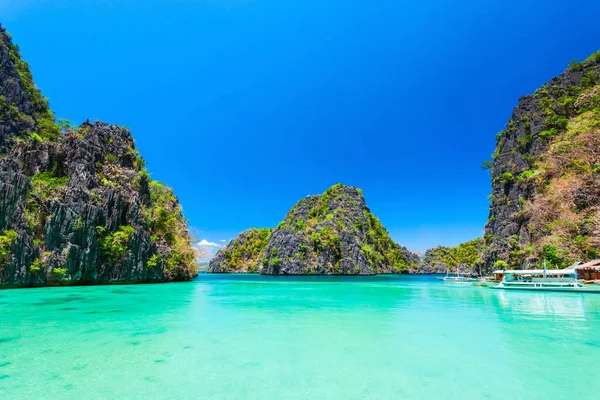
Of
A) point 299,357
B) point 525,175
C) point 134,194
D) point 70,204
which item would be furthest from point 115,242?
point 525,175

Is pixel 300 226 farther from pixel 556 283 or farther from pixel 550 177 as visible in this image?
pixel 556 283

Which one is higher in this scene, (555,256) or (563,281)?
(555,256)

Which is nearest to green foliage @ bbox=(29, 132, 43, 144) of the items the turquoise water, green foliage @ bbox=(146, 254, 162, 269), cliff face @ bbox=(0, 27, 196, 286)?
cliff face @ bbox=(0, 27, 196, 286)

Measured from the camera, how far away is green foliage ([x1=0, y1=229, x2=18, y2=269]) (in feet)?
89.5

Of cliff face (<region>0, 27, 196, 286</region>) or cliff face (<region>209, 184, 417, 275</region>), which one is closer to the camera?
cliff face (<region>0, 27, 196, 286</region>)

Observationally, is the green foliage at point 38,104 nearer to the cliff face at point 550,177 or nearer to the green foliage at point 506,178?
the cliff face at point 550,177

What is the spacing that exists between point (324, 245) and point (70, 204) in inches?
2661

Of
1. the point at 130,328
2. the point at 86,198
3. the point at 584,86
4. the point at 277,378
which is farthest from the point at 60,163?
the point at 584,86

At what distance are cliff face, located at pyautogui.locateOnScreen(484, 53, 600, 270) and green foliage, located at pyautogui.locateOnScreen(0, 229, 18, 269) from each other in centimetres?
4700

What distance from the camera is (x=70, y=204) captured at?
3322 cm

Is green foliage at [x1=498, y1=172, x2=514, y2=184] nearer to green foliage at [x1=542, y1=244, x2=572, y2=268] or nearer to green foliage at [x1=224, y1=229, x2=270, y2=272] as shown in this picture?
green foliage at [x1=542, y1=244, x2=572, y2=268]

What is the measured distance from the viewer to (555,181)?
30594mm

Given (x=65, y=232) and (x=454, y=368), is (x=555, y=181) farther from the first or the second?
(x=65, y=232)

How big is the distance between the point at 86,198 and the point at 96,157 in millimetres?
7404
